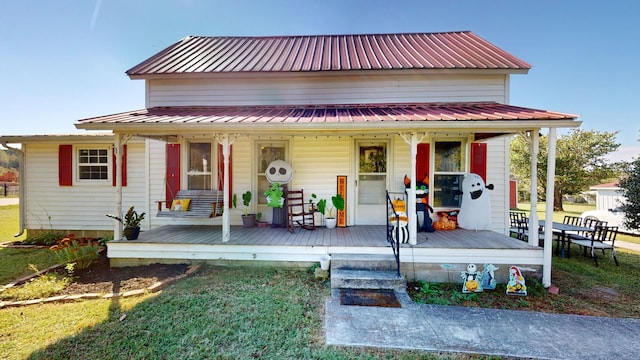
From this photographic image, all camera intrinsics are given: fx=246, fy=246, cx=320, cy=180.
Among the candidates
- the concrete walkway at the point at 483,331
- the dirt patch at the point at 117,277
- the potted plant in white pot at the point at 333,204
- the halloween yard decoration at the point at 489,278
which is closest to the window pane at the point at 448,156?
the potted plant in white pot at the point at 333,204

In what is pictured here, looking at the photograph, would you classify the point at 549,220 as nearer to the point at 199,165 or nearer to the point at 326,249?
the point at 326,249

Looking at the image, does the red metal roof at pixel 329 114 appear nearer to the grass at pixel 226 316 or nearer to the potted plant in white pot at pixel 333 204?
→ the potted plant in white pot at pixel 333 204

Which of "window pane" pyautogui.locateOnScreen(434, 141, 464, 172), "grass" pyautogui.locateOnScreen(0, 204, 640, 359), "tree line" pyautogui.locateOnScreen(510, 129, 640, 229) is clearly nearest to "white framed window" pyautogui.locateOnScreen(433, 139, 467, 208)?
"window pane" pyautogui.locateOnScreen(434, 141, 464, 172)

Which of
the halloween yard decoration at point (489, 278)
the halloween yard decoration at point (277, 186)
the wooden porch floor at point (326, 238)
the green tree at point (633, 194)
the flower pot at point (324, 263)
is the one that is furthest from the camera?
the green tree at point (633, 194)

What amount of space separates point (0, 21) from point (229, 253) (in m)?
11.2

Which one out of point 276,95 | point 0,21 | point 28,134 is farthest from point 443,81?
point 0,21

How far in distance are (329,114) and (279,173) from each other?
5.72ft

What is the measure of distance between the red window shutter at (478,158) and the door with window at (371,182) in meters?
2.01

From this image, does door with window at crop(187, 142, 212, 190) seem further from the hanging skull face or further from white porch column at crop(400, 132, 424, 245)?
white porch column at crop(400, 132, 424, 245)

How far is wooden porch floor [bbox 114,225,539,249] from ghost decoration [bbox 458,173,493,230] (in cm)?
20

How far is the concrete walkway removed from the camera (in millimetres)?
2434

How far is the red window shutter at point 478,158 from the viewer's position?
5805 millimetres

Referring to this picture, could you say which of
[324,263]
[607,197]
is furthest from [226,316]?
[607,197]

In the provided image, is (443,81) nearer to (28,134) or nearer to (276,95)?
(276,95)
